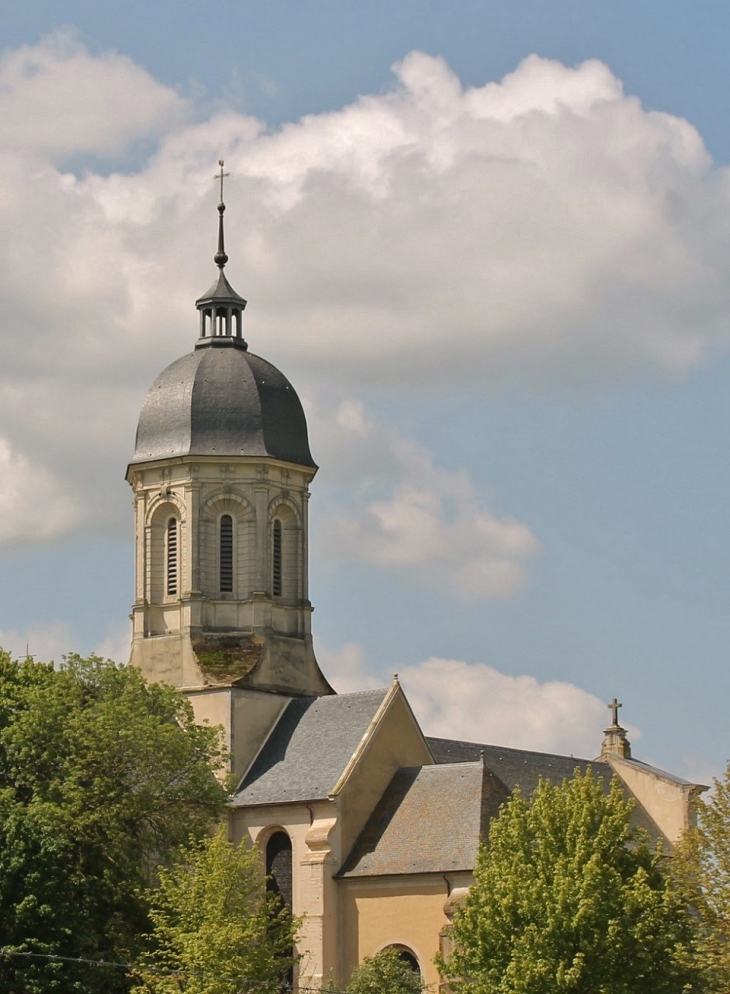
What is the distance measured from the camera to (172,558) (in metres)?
66.5

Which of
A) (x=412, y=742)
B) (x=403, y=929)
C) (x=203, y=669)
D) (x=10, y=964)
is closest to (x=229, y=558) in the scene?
(x=203, y=669)

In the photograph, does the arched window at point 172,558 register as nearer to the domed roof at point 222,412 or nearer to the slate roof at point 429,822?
the domed roof at point 222,412

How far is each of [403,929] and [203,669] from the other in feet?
35.3

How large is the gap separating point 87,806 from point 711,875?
16314 millimetres

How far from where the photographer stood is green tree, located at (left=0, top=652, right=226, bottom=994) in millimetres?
52094

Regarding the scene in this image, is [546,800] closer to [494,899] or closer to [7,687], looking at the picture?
[494,899]

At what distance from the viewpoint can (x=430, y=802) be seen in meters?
60.6

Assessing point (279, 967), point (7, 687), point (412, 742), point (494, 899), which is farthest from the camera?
point (412, 742)

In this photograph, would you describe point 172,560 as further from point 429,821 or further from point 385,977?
point 385,977

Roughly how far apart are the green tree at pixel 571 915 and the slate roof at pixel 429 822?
6.77 m

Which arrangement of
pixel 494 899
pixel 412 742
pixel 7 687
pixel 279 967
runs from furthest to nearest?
pixel 412 742, pixel 7 687, pixel 279 967, pixel 494 899

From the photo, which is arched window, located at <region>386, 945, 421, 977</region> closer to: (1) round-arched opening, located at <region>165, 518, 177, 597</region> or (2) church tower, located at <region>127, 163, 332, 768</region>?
(2) church tower, located at <region>127, 163, 332, 768</region>

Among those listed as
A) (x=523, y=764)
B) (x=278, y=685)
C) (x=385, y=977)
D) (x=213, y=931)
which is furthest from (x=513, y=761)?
(x=213, y=931)

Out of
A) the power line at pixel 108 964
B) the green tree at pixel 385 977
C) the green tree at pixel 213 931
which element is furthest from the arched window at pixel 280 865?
the power line at pixel 108 964
